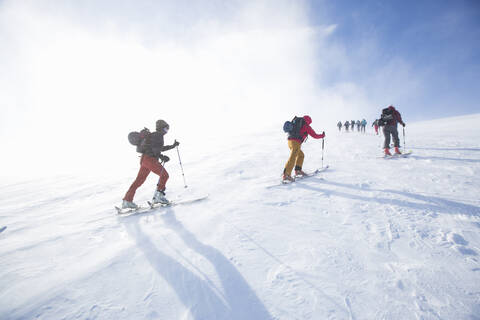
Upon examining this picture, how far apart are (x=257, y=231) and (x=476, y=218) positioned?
12.4ft

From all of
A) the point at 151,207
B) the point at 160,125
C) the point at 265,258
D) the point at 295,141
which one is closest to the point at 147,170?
the point at 151,207

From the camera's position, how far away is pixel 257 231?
10.4 ft

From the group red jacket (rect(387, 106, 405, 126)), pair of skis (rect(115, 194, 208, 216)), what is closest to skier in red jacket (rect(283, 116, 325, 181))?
pair of skis (rect(115, 194, 208, 216))

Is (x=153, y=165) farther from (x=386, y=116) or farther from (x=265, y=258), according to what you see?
(x=386, y=116)

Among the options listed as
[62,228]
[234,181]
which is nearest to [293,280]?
[234,181]

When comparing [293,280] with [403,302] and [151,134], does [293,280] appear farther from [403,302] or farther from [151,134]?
[151,134]

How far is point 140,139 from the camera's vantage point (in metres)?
4.99

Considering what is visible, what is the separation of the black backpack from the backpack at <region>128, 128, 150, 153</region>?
9935mm

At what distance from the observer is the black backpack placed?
849 centimetres

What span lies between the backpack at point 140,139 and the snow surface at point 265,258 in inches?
71.6

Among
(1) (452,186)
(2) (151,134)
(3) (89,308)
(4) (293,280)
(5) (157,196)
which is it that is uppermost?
(2) (151,134)

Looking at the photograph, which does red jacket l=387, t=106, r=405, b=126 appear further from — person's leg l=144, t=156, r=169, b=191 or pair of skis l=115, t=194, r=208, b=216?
person's leg l=144, t=156, r=169, b=191

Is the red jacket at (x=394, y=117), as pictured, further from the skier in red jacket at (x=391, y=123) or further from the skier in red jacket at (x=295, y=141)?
the skier in red jacket at (x=295, y=141)

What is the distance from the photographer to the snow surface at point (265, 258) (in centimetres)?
186
